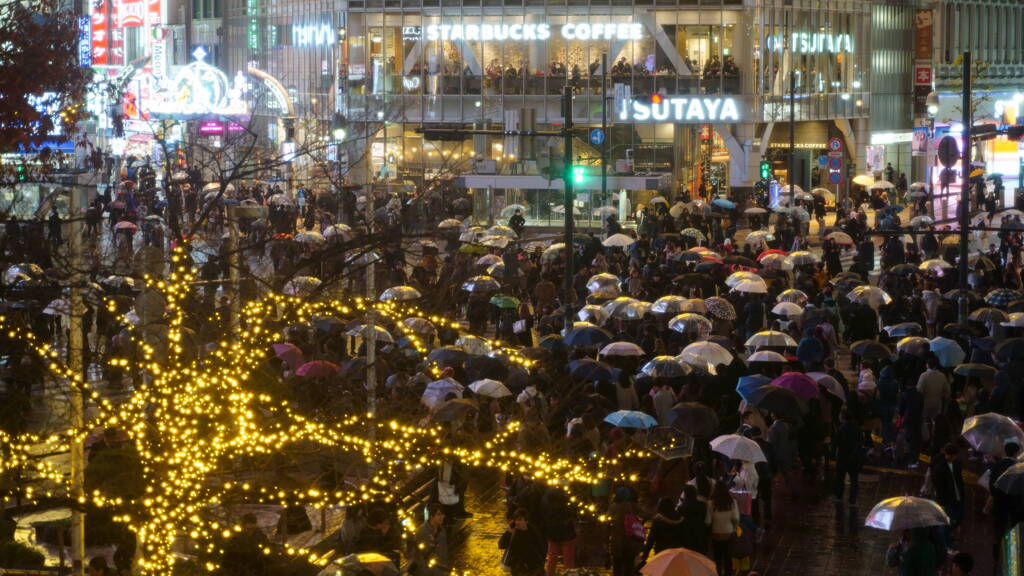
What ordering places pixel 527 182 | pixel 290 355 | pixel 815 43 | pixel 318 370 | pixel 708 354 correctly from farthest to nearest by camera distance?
pixel 815 43
pixel 527 182
pixel 708 354
pixel 290 355
pixel 318 370

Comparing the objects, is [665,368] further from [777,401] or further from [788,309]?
[788,309]

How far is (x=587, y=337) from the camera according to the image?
2297 centimetres

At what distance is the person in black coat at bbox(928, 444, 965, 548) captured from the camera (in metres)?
16.9

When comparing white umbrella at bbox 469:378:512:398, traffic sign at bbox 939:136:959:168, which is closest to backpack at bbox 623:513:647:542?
white umbrella at bbox 469:378:512:398

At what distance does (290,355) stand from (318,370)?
299 cm

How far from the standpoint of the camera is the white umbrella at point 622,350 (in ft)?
74.0

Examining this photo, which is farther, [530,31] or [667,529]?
[530,31]

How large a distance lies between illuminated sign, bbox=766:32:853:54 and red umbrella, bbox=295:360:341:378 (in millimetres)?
51307

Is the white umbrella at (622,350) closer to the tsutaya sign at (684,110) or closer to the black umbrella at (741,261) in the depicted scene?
the black umbrella at (741,261)

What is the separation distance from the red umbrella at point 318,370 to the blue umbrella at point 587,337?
6038 mm

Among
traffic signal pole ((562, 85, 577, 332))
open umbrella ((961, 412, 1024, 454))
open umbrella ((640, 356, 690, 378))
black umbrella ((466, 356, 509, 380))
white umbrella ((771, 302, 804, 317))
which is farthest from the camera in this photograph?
white umbrella ((771, 302, 804, 317))

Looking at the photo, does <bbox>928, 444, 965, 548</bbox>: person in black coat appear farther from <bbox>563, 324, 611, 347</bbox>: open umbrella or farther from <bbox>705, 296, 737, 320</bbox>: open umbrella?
<bbox>705, 296, 737, 320</bbox>: open umbrella

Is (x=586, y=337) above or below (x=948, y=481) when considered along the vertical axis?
above

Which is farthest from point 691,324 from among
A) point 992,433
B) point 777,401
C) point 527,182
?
point 527,182
